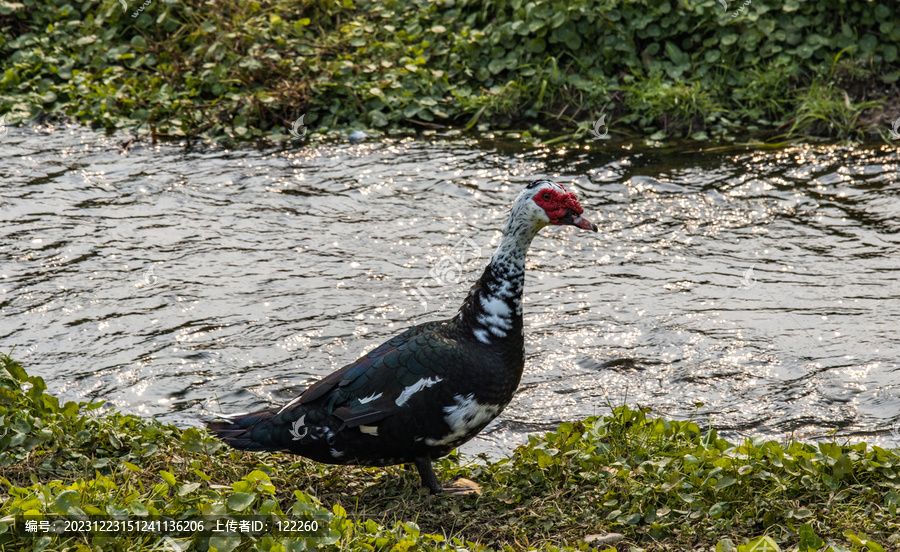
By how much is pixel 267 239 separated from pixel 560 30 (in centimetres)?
371

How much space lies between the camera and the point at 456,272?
6852 millimetres

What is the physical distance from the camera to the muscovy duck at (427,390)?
163 inches

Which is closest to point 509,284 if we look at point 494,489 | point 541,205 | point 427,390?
point 541,205

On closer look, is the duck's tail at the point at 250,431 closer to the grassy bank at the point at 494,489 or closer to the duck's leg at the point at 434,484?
the grassy bank at the point at 494,489

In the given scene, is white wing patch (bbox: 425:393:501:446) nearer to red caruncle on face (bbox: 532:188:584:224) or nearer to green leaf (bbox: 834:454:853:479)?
red caruncle on face (bbox: 532:188:584:224)

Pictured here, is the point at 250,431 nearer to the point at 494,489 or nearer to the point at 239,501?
the point at 239,501

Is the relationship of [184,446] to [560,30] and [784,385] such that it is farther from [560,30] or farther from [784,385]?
[560,30]

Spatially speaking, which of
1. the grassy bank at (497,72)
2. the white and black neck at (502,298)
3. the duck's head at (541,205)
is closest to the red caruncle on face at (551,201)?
the duck's head at (541,205)

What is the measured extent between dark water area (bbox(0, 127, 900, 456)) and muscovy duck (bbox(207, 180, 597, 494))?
3.02 feet

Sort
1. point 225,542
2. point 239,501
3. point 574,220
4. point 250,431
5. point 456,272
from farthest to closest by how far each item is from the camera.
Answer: point 456,272 < point 574,220 < point 250,431 < point 239,501 < point 225,542

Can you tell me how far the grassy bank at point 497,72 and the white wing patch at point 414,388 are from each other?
5.02m

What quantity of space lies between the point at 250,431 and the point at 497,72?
5.74m

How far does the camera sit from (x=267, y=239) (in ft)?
23.7

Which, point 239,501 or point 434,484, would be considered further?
point 434,484
